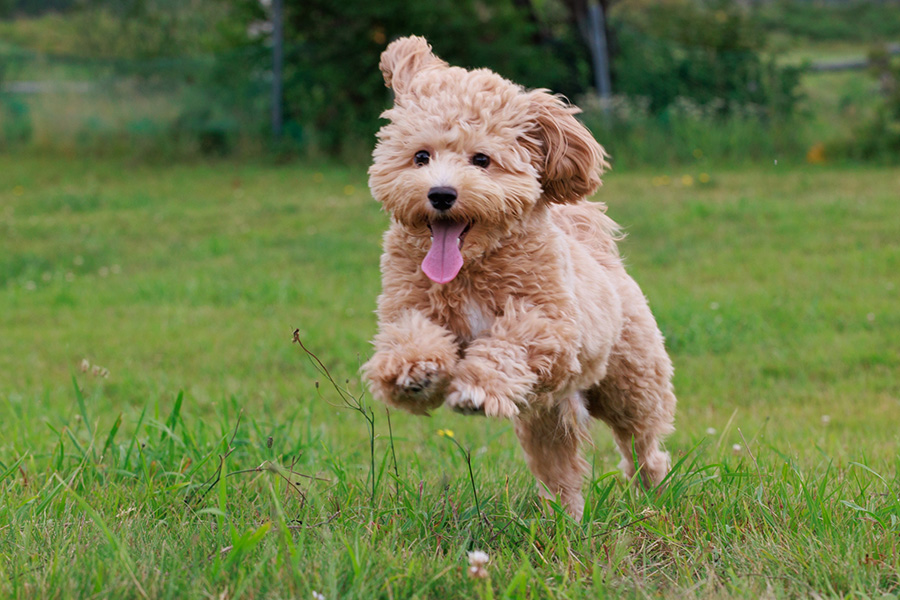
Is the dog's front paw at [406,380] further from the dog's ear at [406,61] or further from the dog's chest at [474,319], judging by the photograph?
the dog's ear at [406,61]

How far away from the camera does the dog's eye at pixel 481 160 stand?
9.91ft

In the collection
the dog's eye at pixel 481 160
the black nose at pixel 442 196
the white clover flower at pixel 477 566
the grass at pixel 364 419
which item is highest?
the dog's eye at pixel 481 160

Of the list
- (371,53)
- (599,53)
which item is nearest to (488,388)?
(599,53)

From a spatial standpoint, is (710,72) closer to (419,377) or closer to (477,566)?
(419,377)

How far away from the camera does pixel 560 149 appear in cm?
316

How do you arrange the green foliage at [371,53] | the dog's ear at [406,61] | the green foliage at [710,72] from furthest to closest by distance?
the green foliage at [371,53] < the green foliage at [710,72] < the dog's ear at [406,61]

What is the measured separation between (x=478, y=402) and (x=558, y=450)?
1188 millimetres

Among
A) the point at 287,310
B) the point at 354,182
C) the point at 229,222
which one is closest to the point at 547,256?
the point at 287,310

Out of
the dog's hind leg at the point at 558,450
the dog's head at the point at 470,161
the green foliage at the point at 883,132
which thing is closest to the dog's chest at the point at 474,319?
Answer: the dog's head at the point at 470,161

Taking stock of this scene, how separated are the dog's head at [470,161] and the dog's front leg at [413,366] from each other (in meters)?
0.19

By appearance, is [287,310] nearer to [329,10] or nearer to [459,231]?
[459,231]

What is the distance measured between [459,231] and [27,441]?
2292mm

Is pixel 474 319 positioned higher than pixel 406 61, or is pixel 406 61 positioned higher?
pixel 406 61

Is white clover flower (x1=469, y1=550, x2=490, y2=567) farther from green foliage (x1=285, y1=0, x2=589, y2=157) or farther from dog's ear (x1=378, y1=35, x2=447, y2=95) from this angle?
green foliage (x1=285, y1=0, x2=589, y2=157)
